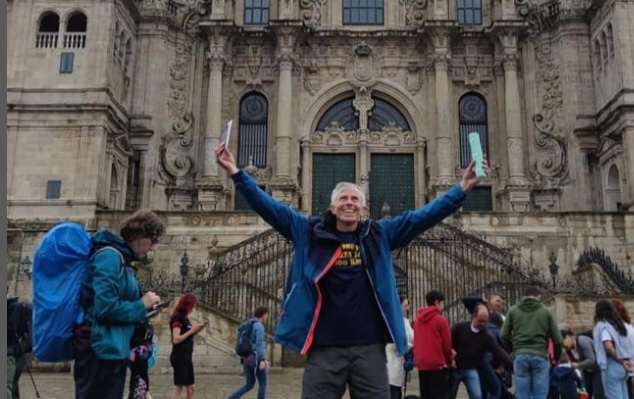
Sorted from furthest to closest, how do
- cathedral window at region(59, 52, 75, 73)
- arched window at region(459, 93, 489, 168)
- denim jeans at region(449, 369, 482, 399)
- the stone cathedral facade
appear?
arched window at region(459, 93, 489, 168), the stone cathedral facade, cathedral window at region(59, 52, 75, 73), denim jeans at region(449, 369, 482, 399)

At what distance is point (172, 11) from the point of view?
32.4 m

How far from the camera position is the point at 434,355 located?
7914 millimetres

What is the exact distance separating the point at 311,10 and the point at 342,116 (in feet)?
19.1

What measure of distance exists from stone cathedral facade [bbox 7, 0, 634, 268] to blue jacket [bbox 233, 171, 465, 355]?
2313 centimetres

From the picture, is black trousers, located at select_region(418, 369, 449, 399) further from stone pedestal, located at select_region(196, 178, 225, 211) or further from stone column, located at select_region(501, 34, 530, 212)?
stone column, located at select_region(501, 34, 530, 212)

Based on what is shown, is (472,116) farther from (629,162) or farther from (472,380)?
(472,380)

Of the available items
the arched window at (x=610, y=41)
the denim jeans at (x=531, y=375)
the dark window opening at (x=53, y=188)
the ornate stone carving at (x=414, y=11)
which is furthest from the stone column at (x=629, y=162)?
the dark window opening at (x=53, y=188)

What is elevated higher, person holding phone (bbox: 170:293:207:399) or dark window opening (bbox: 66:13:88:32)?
dark window opening (bbox: 66:13:88:32)

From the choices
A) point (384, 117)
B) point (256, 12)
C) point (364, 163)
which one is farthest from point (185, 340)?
point (256, 12)

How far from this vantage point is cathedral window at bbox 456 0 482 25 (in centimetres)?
3306

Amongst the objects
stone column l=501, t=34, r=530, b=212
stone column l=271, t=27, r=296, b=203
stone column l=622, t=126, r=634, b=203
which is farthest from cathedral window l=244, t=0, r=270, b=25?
stone column l=622, t=126, r=634, b=203

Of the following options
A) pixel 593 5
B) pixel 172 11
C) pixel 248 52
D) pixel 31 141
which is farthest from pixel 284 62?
pixel 593 5

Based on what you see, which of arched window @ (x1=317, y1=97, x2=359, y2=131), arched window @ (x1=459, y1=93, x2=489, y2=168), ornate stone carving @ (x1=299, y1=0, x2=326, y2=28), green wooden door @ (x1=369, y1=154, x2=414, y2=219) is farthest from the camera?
ornate stone carving @ (x1=299, y1=0, x2=326, y2=28)

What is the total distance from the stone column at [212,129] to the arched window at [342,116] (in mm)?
5193
